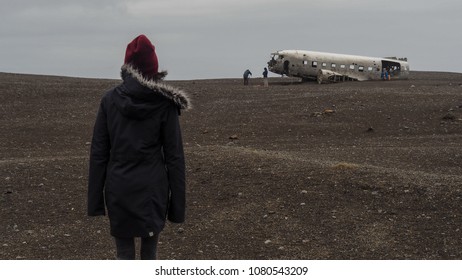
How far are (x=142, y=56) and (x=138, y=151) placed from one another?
79 cm

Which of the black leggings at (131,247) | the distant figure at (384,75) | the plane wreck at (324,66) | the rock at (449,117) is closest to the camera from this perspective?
the black leggings at (131,247)

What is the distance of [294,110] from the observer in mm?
26969

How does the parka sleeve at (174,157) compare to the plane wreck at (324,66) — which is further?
the plane wreck at (324,66)

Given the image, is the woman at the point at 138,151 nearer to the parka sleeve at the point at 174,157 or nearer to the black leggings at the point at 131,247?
the parka sleeve at the point at 174,157

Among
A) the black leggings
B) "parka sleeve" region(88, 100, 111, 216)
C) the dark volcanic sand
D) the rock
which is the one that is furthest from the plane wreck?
"parka sleeve" region(88, 100, 111, 216)

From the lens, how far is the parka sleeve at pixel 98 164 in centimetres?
607

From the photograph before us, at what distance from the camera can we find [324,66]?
46219 millimetres

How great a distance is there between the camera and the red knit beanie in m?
6.06

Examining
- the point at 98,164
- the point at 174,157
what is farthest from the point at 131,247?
the point at 174,157

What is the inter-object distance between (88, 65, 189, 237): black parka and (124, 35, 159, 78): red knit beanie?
0.18 ft

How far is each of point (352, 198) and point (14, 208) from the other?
511cm

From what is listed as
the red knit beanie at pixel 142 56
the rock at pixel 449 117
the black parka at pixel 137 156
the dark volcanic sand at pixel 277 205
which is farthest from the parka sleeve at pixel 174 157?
the rock at pixel 449 117

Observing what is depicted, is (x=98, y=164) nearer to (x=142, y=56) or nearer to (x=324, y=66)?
(x=142, y=56)

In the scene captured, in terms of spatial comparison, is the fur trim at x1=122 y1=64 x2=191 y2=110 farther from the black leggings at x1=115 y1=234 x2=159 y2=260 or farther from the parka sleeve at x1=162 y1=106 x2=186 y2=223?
the black leggings at x1=115 y1=234 x2=159 y2=260
